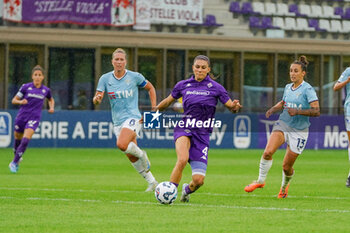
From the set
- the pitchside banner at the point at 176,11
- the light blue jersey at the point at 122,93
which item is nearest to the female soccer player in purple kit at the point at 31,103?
the light blue jersey at the point at 122,93

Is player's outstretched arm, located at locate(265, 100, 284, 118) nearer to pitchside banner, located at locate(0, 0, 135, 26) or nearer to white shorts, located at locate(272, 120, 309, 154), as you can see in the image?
white shorts, located at locate(272, 120, 309, 154)

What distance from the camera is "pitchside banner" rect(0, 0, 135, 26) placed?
33219 mm

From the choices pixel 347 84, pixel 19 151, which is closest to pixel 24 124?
pixel 19 151

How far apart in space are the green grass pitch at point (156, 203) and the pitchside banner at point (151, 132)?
704 centimetres

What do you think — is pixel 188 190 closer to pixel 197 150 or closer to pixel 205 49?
pixel 197 150

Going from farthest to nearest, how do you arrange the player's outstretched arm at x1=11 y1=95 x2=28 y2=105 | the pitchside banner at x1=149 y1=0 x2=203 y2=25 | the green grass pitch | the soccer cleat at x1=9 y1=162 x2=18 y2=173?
the pitchside banner at x1=149 y1=0 x2=203 y2=25 < the player's outstretched arm at x1=11 y1=95 x2=28 y2=105 < the soccer cleat at x1=9 y1=162 x2=18 y2=173 < the green grass pitch

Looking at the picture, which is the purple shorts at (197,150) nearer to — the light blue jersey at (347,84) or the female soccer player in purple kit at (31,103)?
the light blue jersey at (347,84)

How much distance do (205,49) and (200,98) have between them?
2406 cm

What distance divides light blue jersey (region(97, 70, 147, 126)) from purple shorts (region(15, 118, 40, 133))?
525 cm

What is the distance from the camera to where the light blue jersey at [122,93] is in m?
14.4

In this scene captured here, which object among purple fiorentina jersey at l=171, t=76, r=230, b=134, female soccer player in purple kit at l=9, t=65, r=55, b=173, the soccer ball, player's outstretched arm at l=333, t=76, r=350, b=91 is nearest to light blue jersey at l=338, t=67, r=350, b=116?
player's outstretched arm at l=333, t=76, r=350, b=91

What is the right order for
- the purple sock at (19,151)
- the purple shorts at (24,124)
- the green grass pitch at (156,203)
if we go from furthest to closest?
the purple shorts at (24,124)
the purple sock at (19,151)
the green grass pitch at (156,203)

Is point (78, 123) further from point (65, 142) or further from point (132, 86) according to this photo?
point (132, 86)

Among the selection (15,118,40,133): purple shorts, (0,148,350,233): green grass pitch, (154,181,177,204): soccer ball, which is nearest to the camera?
(0,148,350,233): green grass pitch
